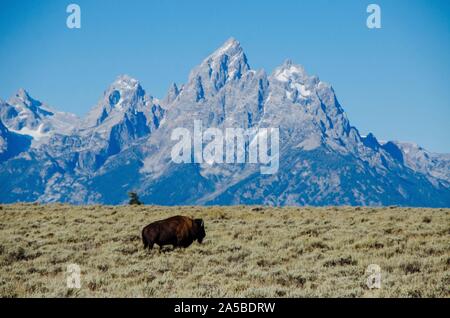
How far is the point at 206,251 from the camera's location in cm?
1905

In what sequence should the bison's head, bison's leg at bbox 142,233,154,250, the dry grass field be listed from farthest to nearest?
the bison's head, bison's leg at bbox 142,233,154,250, the dry grass field

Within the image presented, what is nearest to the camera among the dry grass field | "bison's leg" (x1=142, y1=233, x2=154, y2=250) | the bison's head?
the dry grass field

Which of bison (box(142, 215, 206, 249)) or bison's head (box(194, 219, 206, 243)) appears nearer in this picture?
bison (box(142, 215, 206, 249))

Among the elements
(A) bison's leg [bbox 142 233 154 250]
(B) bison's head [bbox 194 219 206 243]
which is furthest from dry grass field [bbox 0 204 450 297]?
(B) bison's head [bbox 194 219 206 243]

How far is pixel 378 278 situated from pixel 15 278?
33.6ft

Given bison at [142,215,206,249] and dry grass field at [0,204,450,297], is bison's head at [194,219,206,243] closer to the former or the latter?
dry grass field at [0,204,450,297]

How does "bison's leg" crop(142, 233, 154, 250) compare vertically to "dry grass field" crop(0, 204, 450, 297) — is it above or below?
above

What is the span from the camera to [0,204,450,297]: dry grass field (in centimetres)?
1337

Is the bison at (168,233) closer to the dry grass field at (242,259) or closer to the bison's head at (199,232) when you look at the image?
the dry grass field at (242,259)

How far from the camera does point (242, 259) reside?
17734 millimetres

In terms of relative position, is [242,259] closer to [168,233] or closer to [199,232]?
[168,233]

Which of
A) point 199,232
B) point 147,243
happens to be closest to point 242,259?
point 199,232
